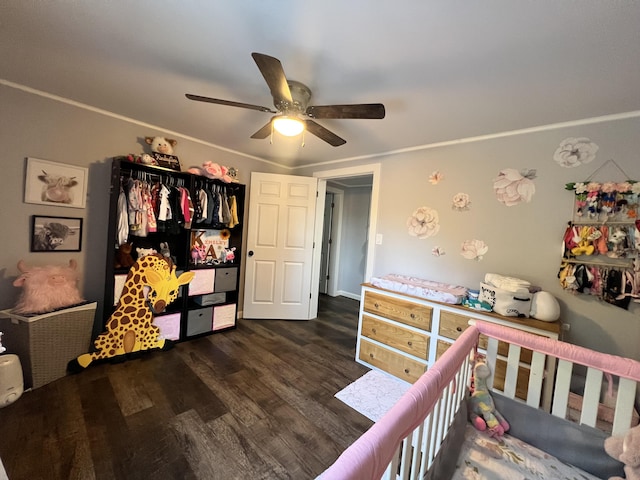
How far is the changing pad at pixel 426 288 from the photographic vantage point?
197 centimetres

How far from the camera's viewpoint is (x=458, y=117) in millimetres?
1867

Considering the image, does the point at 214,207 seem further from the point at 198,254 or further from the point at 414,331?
the point at 414,331

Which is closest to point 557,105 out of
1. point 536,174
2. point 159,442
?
point 536,174

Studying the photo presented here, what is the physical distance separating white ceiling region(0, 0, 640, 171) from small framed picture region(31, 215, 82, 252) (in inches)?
41.0

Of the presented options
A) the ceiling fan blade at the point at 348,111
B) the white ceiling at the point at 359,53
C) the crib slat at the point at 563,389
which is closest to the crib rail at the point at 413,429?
the crib slat at the point at 563,389

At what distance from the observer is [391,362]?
2223 mm

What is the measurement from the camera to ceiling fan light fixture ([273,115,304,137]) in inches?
61.8

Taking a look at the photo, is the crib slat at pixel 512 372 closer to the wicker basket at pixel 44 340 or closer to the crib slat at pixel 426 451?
the crib slat at pixel 426 451

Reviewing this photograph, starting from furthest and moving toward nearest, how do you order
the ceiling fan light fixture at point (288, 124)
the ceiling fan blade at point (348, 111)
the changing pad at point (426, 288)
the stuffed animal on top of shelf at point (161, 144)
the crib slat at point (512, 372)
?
1. the stuffed animal on top of shelf at point (161, 144)
2. the changing pad at point (426, 288)
3. the ceiling fan light fixture at point (288, 124)
4. the ceiling fan blade at point (348, 111)
5. the crib slat at point (512, 372)

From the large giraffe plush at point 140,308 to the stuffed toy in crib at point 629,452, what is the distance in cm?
298

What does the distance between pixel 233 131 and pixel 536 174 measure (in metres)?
2.73

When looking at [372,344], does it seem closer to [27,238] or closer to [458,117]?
[458,117]

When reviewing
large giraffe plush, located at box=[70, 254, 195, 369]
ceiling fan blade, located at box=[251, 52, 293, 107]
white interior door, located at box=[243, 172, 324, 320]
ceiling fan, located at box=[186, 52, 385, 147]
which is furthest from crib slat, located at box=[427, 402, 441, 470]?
white interior door, located at box=[243, 172, 324, 320]

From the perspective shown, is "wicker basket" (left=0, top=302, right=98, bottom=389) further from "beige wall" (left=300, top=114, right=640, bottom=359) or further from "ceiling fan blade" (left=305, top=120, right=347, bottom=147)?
"beige wall" (left=300, top=114, right=640, bottom=359)
